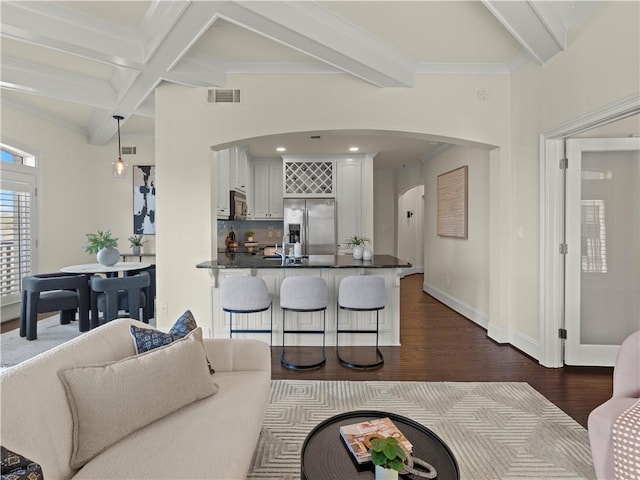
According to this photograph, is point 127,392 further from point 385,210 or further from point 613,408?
point 385,210

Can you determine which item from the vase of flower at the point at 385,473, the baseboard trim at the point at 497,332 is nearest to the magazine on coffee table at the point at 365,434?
the vase of flower at the point at 385,473

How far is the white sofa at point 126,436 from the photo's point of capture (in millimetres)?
1174

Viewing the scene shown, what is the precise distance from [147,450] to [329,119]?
3.38 meters

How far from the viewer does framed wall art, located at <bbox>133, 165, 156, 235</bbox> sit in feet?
20.5

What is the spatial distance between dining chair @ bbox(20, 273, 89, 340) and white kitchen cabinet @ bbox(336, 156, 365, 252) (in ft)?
13.5

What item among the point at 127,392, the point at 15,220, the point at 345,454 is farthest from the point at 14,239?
the point at 345,454

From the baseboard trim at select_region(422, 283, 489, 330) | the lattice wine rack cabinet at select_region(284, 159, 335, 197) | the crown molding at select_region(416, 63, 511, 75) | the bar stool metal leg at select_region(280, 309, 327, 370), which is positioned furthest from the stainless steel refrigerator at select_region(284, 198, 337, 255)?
the crown molding at select_region(416, 63, 511, 75)

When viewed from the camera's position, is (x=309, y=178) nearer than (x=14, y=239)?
No

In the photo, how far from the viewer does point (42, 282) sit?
13.0 ft

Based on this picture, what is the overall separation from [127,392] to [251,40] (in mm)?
3131

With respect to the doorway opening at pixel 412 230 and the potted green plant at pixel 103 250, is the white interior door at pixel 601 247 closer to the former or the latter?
the potted green plant at pixel 103 250

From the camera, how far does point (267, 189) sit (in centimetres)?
696

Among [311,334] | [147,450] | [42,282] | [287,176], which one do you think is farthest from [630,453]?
[287,176]

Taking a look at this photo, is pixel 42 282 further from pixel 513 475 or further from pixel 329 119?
pixel 513 475
